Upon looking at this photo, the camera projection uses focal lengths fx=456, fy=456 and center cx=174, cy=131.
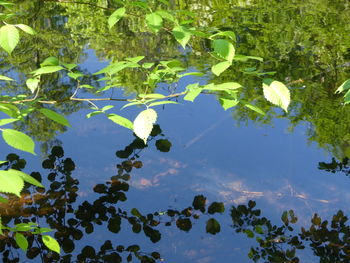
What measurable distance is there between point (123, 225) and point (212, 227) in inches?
17.8

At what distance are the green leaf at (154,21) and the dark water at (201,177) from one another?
1.16 m

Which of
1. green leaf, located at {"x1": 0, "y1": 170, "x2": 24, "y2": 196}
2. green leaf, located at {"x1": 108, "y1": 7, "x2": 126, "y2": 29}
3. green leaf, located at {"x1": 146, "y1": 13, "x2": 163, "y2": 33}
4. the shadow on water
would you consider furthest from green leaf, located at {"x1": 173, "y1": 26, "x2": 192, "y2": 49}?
the shadow on water

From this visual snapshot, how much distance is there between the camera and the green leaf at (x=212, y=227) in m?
2.29

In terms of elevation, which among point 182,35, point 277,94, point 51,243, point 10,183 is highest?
point 182,35

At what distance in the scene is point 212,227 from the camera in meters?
2.30

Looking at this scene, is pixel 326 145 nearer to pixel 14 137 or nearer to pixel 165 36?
pixel 14 137

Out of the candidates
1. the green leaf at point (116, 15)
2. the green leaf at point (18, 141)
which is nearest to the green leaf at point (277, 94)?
the green leaf at point (116, 15)

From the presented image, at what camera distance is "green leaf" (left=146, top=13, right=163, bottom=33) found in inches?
55.4

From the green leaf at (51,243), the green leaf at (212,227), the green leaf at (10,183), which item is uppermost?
the green leaf at (212,227)

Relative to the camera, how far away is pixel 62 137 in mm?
3096

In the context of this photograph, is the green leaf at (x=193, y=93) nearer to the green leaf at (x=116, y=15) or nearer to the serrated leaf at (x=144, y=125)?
the serrated leaf at (x=144, y=125)

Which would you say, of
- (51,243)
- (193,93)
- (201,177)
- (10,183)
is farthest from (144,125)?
(201,177)

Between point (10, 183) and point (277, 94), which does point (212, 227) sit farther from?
point (10, 183)

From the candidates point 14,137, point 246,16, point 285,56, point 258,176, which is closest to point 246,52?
point 285,56
